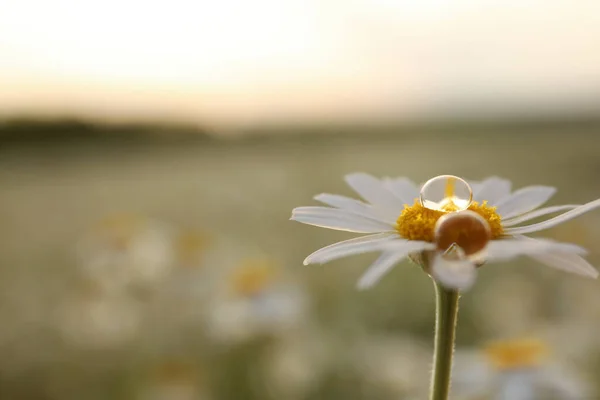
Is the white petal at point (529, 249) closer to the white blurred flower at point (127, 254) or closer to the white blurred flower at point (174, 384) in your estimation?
the white blurred flower at point (174, 384)

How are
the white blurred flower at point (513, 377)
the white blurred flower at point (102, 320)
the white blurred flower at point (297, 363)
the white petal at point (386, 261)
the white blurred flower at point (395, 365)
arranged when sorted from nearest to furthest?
the white petal at point (386, 261), the white blurred flower at point (513, 377), the white blurred flower at point (395, 365), the white blurred flower at point (297, 363), the white blurred flower at point (102, 320)

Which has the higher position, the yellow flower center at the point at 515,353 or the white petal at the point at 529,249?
the yellow flower center at the point at 515,353

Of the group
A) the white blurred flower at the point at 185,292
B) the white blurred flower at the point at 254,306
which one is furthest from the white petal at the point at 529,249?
the white blurred flower at the point at 185,292

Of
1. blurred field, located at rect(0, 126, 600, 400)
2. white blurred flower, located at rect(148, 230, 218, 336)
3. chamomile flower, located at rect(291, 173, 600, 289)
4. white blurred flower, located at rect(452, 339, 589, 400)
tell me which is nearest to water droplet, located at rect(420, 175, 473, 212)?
chamomile flower, located at rect(291, 173, 600, 289)

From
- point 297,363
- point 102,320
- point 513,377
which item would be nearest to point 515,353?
point 513,377

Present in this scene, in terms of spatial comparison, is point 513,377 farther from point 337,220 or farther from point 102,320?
point 102,320

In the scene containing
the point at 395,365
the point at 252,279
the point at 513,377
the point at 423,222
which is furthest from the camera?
the point at 252,279

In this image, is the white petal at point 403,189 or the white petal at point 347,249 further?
the white petal at point 403,189
